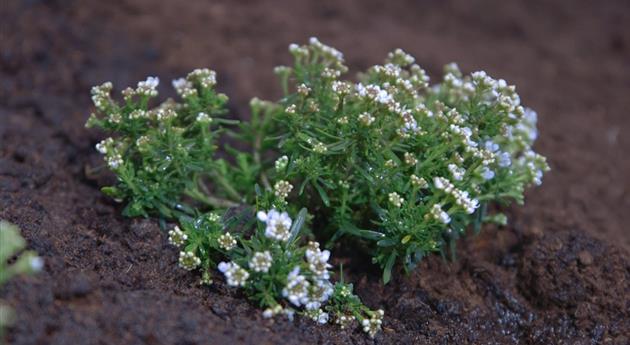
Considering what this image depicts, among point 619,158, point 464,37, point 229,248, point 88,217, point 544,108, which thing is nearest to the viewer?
point 229,248

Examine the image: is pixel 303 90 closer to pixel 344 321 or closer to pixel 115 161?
pixel 115 161

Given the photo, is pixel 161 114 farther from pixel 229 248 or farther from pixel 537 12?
pixel 537 12

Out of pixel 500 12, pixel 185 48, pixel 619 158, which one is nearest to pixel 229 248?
pixel 185 48

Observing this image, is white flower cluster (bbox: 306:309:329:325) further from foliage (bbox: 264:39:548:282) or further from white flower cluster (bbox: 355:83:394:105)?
white flower cluster (bbox: 355:83:394:105)

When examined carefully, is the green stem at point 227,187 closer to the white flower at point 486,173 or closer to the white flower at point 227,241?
the white flower at point 227,241

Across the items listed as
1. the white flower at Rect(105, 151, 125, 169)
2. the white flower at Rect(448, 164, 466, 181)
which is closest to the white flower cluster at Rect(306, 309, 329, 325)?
the white flower at Rect(448, 164, 466, 181)

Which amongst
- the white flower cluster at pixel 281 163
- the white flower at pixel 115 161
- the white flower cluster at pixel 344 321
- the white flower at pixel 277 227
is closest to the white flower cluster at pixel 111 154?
the white flower at pixel 115 161

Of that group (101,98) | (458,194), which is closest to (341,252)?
(458,194)
